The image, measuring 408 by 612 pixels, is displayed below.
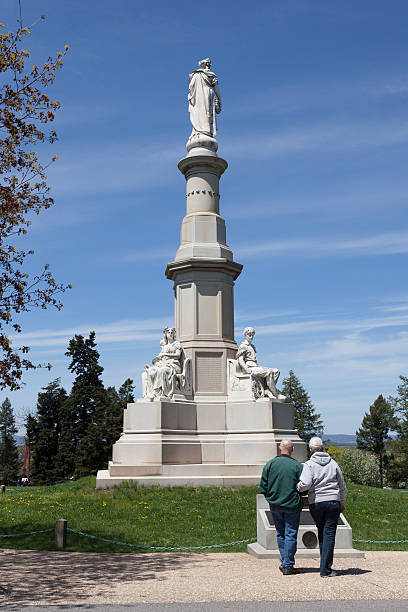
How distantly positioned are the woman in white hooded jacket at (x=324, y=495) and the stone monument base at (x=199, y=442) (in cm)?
997

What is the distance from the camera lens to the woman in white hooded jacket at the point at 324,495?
27.7 ft

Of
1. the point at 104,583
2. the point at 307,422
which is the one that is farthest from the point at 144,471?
the point at 307,422

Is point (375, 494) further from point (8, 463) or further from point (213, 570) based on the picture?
point (8, 463)

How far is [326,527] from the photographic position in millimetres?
8438

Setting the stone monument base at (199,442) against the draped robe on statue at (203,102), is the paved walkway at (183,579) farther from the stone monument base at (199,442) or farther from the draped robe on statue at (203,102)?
the draped robe on statue at (203,102)

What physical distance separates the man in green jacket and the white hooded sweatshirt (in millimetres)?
A: 191

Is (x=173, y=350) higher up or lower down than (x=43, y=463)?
higher up

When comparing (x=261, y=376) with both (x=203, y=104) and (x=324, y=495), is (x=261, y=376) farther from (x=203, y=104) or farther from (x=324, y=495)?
(x=324, y=495)

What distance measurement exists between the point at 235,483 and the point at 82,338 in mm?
38346

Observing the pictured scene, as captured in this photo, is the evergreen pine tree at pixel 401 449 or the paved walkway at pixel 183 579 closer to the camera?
the paved walkway at pixel 183 579

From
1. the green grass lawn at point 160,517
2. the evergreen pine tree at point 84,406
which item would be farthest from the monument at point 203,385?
the evergreen pine tree at point 84,406

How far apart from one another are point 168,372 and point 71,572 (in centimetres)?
1104

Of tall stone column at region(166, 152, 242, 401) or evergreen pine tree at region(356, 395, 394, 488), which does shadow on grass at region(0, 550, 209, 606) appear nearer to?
tall stone column at region(166, 152, 242, 401)

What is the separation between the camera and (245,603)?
279 inches
